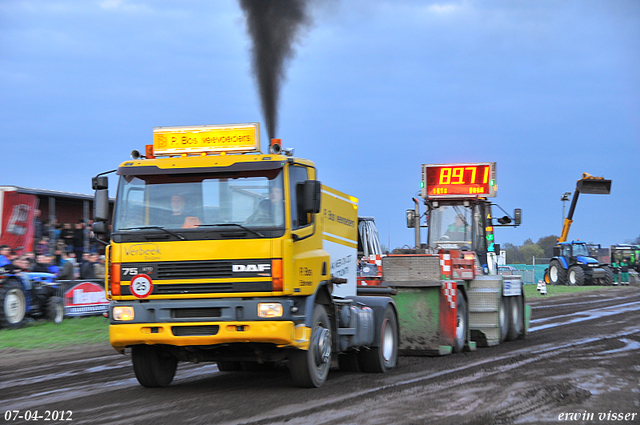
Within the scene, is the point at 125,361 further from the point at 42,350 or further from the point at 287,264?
the point at 287,264

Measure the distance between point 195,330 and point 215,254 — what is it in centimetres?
87

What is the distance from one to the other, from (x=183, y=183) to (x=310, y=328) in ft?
7.18

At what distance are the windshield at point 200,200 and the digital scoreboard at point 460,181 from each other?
26.4 feet

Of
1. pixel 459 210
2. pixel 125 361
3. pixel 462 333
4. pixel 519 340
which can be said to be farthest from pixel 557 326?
pixel 125 361

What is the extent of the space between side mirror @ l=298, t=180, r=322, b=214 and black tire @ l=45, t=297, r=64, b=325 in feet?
35.6

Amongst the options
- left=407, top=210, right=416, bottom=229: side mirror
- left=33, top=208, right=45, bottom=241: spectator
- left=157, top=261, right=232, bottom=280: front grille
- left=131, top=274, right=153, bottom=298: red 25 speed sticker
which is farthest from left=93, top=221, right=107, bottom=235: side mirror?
left=33, top=208, right=45, bottom=241: spectator

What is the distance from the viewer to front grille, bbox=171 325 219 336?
830 cm

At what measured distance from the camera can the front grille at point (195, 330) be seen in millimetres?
8297

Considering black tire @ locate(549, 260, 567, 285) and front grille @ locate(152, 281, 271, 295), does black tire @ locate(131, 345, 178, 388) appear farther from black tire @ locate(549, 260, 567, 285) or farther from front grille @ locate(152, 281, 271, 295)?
black tire @ locate(549, 260, 567, 285)

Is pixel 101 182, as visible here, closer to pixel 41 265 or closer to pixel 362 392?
pixel 362 392

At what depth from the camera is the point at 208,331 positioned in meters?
8.31

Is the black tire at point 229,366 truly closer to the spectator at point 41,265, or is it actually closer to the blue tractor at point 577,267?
the spectator at point 41,265

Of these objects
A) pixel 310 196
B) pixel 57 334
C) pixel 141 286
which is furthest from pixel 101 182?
pixel 57 334

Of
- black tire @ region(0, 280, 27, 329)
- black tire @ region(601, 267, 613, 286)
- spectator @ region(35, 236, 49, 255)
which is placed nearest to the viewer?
A: black tire @ region(0, 280, 27, 329)
